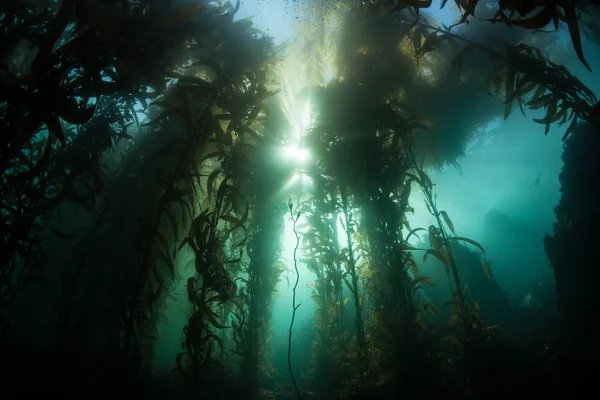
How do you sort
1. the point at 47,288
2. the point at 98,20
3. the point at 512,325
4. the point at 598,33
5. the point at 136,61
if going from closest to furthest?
the point at 98,20 < the point at 136,61 < the point at 598,33 < the point at 47,288 < the point at 512,325

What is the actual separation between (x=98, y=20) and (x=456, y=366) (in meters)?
5.05

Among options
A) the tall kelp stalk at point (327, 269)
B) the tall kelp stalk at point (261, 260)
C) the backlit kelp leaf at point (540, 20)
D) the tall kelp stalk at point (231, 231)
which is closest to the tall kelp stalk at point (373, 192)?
the tall kelp stalk at point (327, 269)

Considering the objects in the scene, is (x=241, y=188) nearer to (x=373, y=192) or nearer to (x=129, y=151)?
(x=373, y=192)

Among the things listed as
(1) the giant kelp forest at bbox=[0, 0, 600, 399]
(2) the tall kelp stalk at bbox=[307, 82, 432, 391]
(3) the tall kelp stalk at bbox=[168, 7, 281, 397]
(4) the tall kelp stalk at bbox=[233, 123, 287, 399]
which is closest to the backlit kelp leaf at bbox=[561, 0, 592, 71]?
(1) the giant kelp forest at bbox=[0, 0, 600, 399]

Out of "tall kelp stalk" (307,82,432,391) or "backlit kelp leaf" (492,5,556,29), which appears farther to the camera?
"tall kelp stalk" (307,82,432,391)

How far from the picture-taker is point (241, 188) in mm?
4410

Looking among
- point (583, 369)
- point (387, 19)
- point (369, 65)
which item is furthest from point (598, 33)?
point (583, 369)

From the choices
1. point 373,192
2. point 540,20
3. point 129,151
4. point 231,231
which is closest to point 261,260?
point 231,231

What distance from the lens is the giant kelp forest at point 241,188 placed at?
2.50 meters

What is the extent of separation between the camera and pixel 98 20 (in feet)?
6.93

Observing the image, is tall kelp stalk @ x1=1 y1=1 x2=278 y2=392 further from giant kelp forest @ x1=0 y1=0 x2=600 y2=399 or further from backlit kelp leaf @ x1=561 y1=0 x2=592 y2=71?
backlit kelp leaf @ x1=561 y1=0 x2=592 y2=71

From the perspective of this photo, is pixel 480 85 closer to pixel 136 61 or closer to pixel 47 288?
pixel 136 61

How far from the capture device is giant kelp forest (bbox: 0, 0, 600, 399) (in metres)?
2.50

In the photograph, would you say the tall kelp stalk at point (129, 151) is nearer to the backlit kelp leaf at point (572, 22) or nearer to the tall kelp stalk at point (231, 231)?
the tall kelp stalk at point (231, 231)
